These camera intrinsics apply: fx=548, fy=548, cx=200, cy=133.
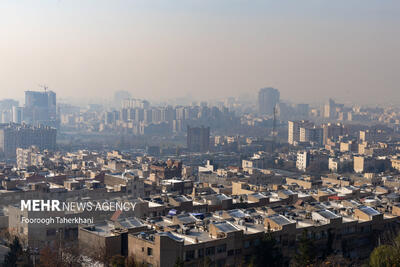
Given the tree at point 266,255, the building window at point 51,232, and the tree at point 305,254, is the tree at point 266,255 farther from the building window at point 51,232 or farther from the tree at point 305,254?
the building window at point 51,232

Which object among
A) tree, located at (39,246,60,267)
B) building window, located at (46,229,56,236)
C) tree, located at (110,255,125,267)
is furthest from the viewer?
building window, located at (46,229,56,236)

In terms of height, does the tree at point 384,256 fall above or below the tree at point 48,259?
above

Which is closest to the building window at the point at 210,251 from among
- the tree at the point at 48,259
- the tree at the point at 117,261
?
the tree at the point at 117,261

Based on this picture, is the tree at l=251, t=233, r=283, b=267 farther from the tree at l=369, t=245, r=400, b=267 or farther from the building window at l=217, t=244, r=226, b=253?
the tree at l=369, t=245, r=400, b=267

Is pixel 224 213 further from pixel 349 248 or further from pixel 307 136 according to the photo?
pixel 307 136

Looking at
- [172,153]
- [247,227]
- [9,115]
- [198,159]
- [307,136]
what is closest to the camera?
[247,227]

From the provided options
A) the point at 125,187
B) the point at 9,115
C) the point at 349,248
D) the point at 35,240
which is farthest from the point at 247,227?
the point at 9,115

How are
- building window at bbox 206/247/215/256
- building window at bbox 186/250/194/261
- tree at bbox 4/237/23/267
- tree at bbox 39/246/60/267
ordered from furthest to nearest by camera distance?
1. tree at bbox 4/237/23/267
2. tree at bbox 39/246/60/267
3. building window at bbox 206/247/215/256
4. building window at bbox 186/250/194/261

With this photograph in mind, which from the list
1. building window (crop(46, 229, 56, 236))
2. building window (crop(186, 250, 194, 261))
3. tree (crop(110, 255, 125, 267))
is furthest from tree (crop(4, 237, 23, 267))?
building window (crop(186, 250, 194, 261))

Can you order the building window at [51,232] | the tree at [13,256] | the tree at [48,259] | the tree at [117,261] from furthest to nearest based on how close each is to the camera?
the building window at [51,232] < the tree at [13,256] < the tree at [48,259] < the tree at [117,261]
